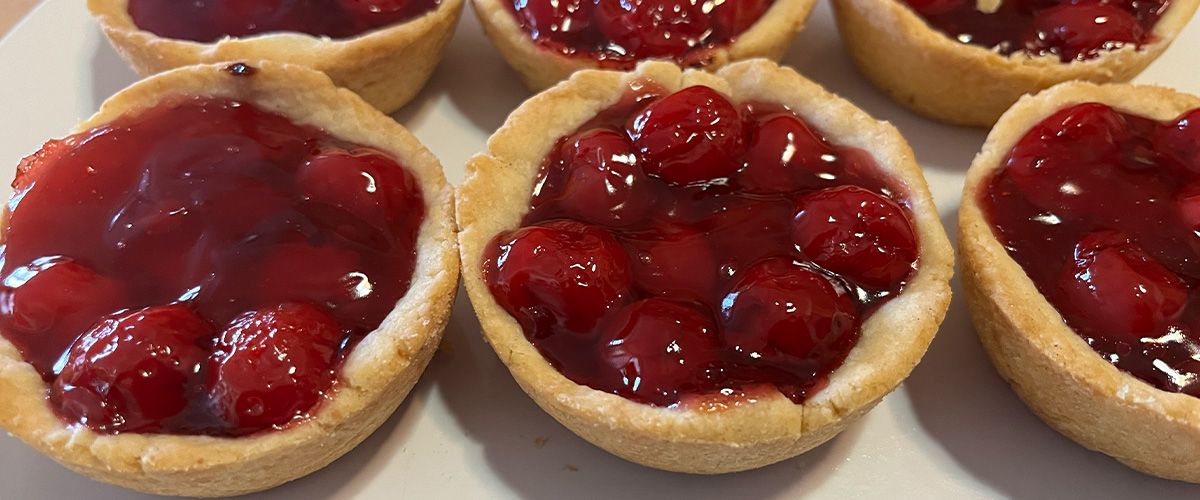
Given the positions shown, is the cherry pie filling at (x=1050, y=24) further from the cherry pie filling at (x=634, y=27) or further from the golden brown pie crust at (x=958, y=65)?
the cherry pie filling at (x=634, y=27)

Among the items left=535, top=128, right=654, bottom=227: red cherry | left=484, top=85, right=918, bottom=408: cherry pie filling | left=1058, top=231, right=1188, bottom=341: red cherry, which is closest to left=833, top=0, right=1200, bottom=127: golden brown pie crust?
left=484, top=85, right=918, bottom=408: cherry pie filling

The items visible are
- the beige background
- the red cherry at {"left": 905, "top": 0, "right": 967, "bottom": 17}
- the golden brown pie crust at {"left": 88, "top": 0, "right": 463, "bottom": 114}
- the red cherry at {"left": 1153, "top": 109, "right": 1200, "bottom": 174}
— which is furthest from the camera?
the beige background

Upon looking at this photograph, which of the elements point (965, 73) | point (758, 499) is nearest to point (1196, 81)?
point (965, 73)

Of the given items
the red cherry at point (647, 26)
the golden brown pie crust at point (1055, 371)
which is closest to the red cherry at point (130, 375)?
the red cherry at point (647, 26)

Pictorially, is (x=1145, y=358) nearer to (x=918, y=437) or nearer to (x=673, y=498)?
(x=918, y=437)

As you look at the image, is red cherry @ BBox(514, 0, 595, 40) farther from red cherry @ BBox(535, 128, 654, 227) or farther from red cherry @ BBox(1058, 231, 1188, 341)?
red cherry @ BBox(1058, 231, 1188, 341)

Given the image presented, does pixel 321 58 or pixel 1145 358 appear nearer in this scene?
pixel 1145 358
